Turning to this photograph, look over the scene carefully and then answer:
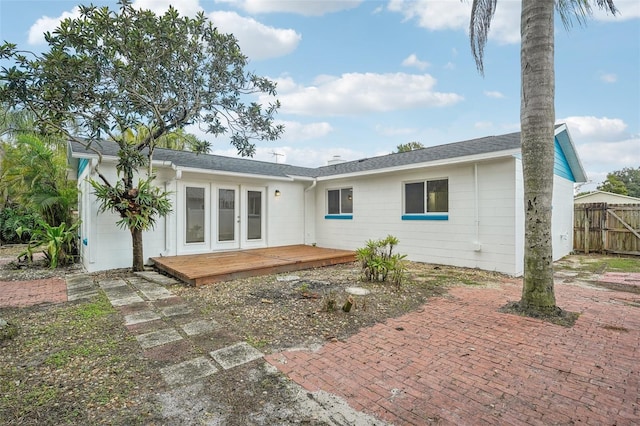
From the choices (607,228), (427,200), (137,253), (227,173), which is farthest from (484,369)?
(607,228)

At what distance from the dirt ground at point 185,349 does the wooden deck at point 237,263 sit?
0.34m

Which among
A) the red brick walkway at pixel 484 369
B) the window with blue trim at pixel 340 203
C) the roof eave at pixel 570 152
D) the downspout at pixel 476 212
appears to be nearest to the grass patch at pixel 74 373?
the red brick walkway at pixel 484 369

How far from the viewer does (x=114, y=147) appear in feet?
25.6

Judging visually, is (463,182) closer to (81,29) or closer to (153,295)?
(153,295)

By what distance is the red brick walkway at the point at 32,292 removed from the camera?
4676 mm

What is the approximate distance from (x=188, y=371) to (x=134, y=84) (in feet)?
18.4

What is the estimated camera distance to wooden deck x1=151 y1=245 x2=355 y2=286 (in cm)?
586

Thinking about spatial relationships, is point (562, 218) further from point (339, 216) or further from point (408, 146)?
point (408, 146)

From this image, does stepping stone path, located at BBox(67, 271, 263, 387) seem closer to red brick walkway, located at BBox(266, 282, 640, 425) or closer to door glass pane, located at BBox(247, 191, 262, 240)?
red brick walkway, located at BBox(266, 282, 640, 425)

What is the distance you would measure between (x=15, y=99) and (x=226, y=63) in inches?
148

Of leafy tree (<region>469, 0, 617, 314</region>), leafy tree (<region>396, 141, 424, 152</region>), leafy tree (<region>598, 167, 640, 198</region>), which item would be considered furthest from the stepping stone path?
leafy tree (<region>598, 167, 640, 198</region>)

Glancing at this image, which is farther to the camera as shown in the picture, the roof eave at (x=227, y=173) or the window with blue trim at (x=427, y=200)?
the window with blue trim at (x=427, y=200)

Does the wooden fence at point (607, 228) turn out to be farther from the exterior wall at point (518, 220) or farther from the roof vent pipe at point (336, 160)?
the roof vent pipe at point (336, 160)

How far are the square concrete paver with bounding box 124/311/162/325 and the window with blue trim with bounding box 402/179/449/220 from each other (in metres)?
6.43
